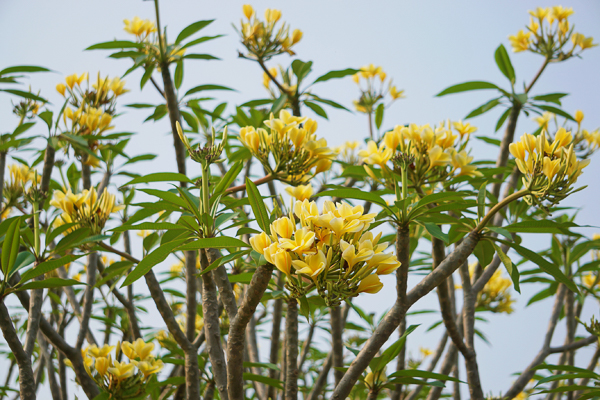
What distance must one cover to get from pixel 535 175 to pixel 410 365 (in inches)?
96.7

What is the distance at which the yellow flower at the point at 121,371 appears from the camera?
1.20m

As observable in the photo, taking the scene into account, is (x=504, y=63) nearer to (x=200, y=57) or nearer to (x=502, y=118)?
(x=502, y=118)

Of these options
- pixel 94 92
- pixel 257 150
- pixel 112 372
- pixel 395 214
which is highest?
pixel 94 92

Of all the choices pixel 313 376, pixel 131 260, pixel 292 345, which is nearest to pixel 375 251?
pixel 292 345

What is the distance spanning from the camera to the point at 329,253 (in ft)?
2.18

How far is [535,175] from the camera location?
3.10ft

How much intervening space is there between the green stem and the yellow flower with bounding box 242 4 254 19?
4.62 ft

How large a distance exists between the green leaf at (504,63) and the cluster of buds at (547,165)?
1040 millimetres

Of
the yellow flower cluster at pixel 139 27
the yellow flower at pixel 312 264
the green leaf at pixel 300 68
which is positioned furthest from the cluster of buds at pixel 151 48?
the yellow flower at pixel 312 264

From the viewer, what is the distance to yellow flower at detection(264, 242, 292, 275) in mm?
656

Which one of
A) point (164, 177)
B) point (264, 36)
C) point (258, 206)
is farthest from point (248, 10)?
point (258, 206)

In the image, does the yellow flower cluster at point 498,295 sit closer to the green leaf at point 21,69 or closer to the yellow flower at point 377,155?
the yellow flower at point 377,155

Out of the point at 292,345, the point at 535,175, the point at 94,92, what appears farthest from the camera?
the point at 94,92

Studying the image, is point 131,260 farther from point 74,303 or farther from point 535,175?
point 535,175
